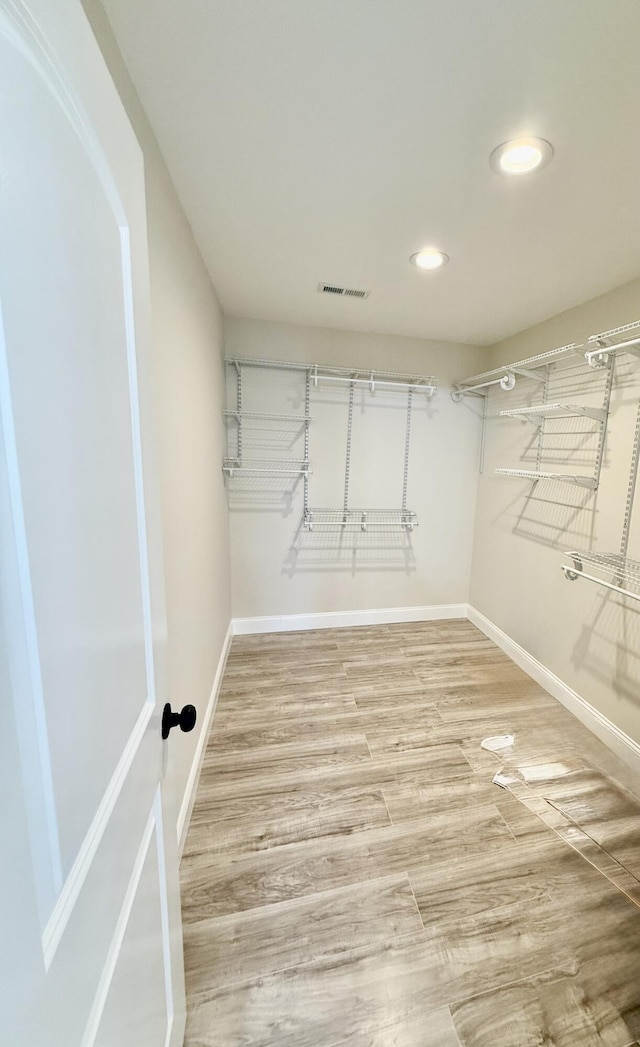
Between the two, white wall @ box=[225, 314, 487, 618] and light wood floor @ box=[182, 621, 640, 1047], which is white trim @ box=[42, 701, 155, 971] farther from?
white wall @ box=[225, 314, 487, 618]

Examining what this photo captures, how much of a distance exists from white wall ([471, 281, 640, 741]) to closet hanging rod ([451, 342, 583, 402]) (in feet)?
0.40

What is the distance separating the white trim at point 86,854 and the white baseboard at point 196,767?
974 millimetres

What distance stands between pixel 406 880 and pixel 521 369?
2712 mm

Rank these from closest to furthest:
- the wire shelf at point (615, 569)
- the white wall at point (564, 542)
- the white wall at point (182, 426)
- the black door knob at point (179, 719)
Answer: the black door knob at point (179, 719)
the white wall at point (182, 426)
the wire shelf at point (615, 569)
the white wall at point (564, 542)

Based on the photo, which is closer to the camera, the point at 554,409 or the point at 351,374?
the point at 554,409

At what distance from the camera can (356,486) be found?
2992 millimetres

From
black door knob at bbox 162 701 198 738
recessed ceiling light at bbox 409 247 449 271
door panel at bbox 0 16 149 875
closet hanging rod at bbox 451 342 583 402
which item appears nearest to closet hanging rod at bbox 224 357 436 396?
closet hanging rod at bbox 451 342 583 402

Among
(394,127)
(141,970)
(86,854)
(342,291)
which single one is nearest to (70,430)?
(86,854)

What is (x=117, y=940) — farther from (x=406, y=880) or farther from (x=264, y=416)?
(x=264, y=416)

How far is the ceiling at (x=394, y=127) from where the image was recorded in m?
0.82

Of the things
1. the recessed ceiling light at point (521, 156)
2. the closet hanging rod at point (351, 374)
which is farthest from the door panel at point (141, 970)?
the closet hanging rod at point (351, 374)

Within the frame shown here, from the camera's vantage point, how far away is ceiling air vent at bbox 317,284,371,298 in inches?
81.5

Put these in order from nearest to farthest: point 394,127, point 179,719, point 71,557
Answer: point 71,557 → point 179,719 → point 394,127

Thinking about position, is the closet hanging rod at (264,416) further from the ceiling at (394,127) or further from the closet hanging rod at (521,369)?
the closet hanging rod at (521,369)
